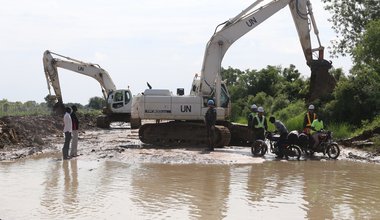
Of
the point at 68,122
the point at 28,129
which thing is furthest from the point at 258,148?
the point at 28,129

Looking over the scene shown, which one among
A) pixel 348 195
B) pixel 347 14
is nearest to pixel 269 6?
pixel 348 195

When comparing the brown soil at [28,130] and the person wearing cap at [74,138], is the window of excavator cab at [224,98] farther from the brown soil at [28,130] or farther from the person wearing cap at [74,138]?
the brown soil at [28,130]

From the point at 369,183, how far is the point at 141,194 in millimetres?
5164

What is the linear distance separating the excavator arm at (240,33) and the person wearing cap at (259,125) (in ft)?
10.5

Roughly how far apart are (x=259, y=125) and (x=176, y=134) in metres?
3.79

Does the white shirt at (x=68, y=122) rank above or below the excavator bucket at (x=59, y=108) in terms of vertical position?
below

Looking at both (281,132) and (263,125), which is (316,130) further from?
(263,125)

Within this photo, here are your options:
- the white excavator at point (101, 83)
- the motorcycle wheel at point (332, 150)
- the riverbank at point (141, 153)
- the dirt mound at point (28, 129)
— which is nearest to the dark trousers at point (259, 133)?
the riverbank at point (141, 153)

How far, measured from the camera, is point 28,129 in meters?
26.2

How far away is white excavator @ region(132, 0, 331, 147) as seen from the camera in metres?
20.4

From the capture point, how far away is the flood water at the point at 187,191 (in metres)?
8.84

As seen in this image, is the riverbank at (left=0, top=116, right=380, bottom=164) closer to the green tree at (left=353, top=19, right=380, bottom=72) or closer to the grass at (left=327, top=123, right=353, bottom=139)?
the grass at (left=327, top=123, right=353, bottom=139)

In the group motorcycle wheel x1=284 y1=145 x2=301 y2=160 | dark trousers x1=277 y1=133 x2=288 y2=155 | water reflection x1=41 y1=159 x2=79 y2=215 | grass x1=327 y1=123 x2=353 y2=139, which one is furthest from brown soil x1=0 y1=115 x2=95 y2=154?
grass x1=327 y1=123 x2=353 y2=139

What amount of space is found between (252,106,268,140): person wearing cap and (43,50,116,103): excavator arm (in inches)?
780
